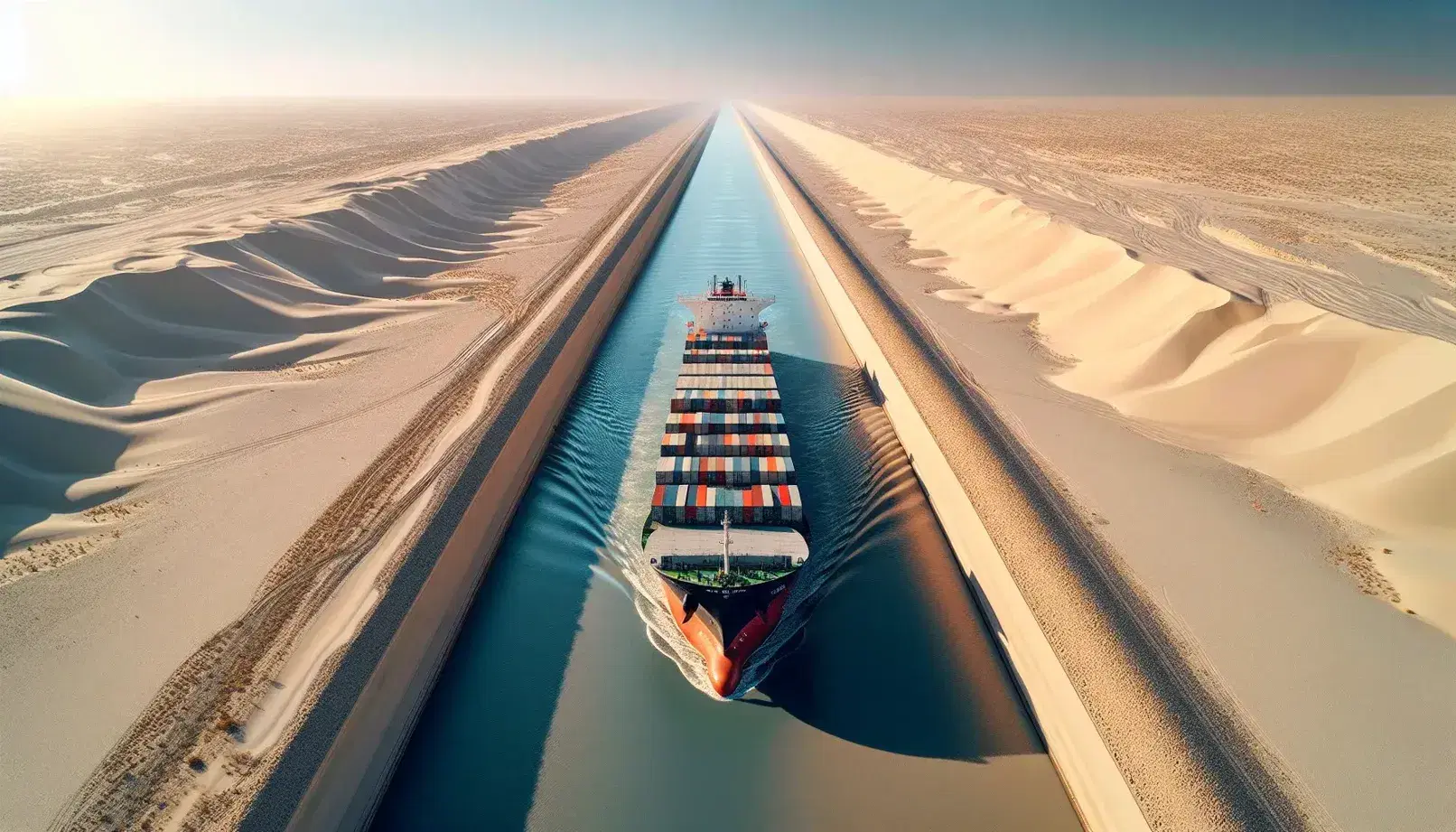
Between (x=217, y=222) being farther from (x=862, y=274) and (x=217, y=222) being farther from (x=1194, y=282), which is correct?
(x=1194, y=282)

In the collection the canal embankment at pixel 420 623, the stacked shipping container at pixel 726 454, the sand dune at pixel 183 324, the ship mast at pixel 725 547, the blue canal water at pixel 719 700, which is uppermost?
the sand dune at pixel 183 324

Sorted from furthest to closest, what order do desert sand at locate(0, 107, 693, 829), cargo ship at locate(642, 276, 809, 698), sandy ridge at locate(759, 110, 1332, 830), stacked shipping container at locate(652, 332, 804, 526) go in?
1. stacked shipping container at locate(652, 332, 804, 526)
2. cargo ship at locate(642, 276, 809, 698)
3. desert sand at locate(0, 107, 693, 829)
4. sandy ridge at locate(759, 110, 1332, 830)

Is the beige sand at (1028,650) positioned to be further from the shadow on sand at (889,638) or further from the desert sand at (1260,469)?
the shadow on sand at (889,638)

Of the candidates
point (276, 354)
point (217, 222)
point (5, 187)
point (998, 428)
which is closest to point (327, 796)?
point (998, 428)

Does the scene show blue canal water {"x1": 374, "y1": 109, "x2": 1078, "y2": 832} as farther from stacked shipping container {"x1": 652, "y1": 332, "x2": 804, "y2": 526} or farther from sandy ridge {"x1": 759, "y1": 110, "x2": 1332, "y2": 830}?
stacked shipping container {"x1": 652, "y1": 332, "x2": 804, "y2": 526}

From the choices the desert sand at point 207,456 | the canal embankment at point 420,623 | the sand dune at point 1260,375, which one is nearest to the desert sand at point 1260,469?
the sand dune at point 1260,375

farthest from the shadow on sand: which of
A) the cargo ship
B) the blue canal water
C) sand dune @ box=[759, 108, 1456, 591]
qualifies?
sand dune @ box=[759, 108, 1456, 591]

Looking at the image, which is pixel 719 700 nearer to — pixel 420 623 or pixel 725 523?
pixel 725 523
